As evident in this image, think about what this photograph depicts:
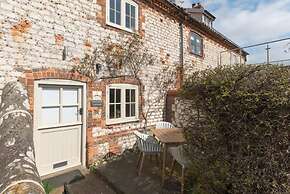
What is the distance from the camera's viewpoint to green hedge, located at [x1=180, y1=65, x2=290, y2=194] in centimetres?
333

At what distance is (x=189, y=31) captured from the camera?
1274 centimetres

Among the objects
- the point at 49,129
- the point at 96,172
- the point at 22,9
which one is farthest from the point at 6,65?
the point at 96,172

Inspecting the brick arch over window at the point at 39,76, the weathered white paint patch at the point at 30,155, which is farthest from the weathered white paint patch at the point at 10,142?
the brick arch over window at the point at 39,76

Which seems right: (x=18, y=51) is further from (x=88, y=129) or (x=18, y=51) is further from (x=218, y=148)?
(x=218, y=148)

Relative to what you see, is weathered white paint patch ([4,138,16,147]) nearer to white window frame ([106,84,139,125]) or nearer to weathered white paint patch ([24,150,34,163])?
weathered white paint patch ([24,150,34,163])

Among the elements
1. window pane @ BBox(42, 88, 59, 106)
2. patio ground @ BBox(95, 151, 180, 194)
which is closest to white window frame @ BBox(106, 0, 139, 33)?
window pane @ BBox(42, 88, 59, 106)

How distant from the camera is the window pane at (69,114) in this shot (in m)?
6.58

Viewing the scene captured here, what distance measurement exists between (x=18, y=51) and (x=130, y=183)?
3.87m

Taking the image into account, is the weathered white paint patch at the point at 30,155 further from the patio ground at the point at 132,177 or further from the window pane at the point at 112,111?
the window pane at the point at 112,111

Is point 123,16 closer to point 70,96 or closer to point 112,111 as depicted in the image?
point 112,111

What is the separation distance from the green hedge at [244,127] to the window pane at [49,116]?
12.8ft

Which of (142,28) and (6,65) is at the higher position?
(142,28)

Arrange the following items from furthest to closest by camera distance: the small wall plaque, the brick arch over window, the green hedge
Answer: the small wall plaque
the brick arch over window
the green hedge

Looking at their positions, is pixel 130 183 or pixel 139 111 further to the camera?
pixel 139 111
